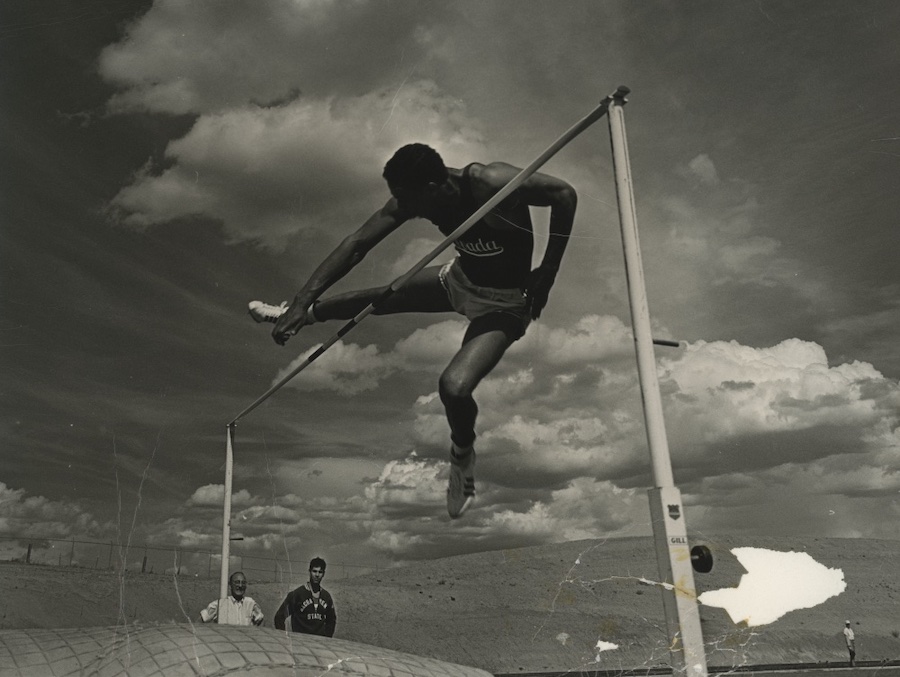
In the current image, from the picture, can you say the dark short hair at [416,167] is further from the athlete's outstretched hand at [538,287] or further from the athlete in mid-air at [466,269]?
the athlete's outstretched hand at [538,287]

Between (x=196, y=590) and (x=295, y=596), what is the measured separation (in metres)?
25.7

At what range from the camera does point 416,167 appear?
6.76 meters

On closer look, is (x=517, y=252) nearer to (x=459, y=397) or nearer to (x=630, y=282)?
(x=459, y=397)

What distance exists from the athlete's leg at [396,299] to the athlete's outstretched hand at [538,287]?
39.2 inches

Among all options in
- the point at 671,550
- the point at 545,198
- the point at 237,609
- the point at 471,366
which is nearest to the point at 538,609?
the point at 237,609

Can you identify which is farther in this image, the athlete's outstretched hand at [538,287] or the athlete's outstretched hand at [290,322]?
the athlete's outstretched hand at [290,322]

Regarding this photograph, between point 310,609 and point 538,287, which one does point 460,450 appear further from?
point 310,609

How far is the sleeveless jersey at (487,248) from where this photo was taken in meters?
6.66

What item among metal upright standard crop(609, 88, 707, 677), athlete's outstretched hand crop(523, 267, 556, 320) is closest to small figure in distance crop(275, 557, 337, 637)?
athlete's outstretched hand crop(523, 267, 556, 320)

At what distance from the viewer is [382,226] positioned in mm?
6977

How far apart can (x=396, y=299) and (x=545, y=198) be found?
1930mm

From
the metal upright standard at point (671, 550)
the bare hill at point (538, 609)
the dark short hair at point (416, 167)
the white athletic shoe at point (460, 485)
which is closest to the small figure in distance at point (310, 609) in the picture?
the white athletic shoe at point (460, 485)

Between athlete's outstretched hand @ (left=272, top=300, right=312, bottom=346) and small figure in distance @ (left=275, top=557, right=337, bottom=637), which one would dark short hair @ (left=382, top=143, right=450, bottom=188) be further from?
small figure in distance @ (left=275, top=557, right=337, bottom=637)

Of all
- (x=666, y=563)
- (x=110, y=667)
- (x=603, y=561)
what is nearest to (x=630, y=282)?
(x=666, y=563)
